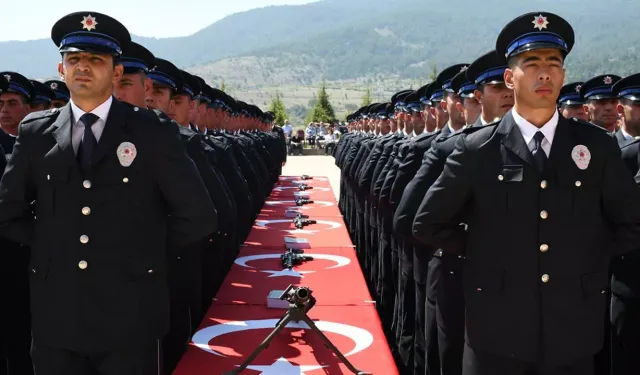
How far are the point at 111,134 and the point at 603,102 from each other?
14.8 feet

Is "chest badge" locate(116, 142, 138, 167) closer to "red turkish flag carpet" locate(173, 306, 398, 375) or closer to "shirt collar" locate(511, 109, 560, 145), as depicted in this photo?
"red turkish flag carpet" locate(173, 306, 398, 375)

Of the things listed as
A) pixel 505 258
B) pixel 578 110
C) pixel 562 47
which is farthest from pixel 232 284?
pixel 578 110

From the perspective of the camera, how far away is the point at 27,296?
13.5 ft

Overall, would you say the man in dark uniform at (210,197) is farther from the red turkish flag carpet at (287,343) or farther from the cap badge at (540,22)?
the cap badge at (540,22)

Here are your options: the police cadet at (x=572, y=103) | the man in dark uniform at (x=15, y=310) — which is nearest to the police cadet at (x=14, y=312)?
the man in dark uniform at (x=15, y=310)

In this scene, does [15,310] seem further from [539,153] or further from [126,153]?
[539,153]

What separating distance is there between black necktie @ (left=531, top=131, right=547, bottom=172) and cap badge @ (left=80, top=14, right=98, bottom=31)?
182 cm

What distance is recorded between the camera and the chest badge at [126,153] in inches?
103

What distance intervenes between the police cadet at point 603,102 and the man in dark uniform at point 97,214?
4.20 m

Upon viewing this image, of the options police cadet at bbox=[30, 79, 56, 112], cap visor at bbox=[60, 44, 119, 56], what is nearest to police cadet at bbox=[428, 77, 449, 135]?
cap visor at bbox=[60, 44, 119, 56]

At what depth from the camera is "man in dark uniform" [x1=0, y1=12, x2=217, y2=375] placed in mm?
2559

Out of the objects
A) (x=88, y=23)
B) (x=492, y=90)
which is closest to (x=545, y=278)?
(x=492, y=90)

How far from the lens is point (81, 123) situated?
2.68m

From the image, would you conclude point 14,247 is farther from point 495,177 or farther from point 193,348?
point 495,177
